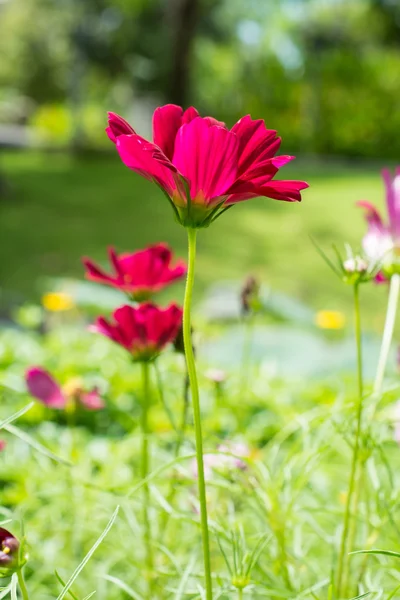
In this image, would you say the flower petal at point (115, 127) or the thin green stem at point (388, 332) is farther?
the thin green stem at point (388, 332)

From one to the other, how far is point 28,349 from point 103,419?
0.39m

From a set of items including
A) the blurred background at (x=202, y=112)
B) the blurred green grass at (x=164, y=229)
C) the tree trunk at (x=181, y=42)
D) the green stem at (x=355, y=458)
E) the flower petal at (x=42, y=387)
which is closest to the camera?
the green stem at (x=355, y=458)

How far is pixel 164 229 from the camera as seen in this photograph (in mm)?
4676

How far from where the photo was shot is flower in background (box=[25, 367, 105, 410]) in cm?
77

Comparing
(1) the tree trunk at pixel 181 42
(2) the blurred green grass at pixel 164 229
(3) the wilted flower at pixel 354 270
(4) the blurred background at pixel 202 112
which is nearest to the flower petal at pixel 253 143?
(3) the wilted flower at pixel 354 270

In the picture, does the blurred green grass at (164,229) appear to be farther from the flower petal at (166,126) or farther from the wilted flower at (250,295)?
the flower petal at (166,126)

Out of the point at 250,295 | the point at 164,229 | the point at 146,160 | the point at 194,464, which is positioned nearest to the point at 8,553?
the point at 146,160

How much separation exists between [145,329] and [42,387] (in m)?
0.23

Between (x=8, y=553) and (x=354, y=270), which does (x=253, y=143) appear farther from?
(x=8, y=553)

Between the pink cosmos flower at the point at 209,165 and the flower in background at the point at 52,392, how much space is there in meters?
0.40

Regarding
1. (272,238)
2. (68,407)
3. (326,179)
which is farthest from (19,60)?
(68,407)

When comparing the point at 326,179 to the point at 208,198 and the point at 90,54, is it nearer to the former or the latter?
the point at 90,54

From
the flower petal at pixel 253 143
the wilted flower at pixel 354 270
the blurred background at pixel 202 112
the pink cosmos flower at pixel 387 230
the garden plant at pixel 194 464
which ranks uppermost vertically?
the blurred background at pixel 202 112

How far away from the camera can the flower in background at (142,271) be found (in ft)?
2.10
